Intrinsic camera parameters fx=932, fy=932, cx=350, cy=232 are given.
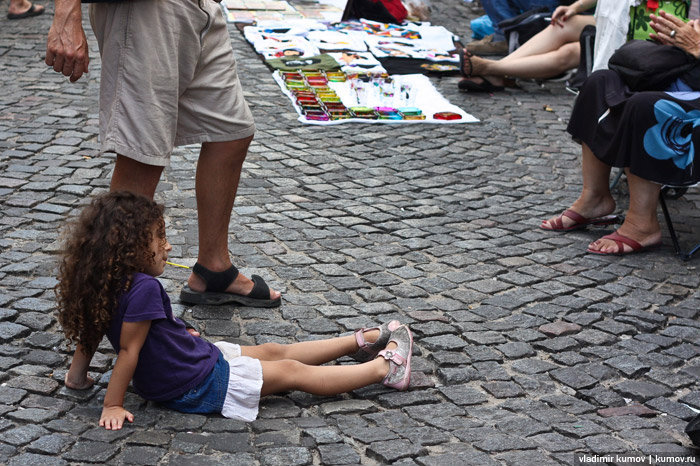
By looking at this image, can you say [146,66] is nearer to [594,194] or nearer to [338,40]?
[594,194]

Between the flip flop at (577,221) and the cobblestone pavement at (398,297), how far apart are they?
0.10 metres

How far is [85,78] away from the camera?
25.1ft

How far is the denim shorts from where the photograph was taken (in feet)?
10.4

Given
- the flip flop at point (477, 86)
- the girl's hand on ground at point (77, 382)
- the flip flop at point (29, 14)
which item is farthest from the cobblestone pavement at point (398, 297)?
the flip flop at point (29, 14)

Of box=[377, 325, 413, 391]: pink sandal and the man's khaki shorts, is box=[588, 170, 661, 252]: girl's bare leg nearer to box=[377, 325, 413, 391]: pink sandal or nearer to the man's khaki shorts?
box=[377, 325, 413, 391]: pink sandal

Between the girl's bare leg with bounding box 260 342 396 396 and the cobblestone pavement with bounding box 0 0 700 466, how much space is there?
7cm

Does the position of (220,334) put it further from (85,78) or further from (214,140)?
(85,78)

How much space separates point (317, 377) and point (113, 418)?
0.73m

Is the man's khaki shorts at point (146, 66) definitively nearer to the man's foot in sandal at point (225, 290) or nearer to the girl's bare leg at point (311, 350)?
the man's foot in sandal at point (225, 290)

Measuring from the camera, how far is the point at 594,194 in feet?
17.0

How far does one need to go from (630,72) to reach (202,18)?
2563mm

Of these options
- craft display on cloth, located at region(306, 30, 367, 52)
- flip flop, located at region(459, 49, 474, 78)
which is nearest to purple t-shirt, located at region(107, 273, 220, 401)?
flip flop, located at region(459, 49, 474, 78)

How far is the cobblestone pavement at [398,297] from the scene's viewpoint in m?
3.11

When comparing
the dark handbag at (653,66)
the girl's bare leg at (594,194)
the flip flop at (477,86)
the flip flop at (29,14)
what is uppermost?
the dark handbag at (653,66)
